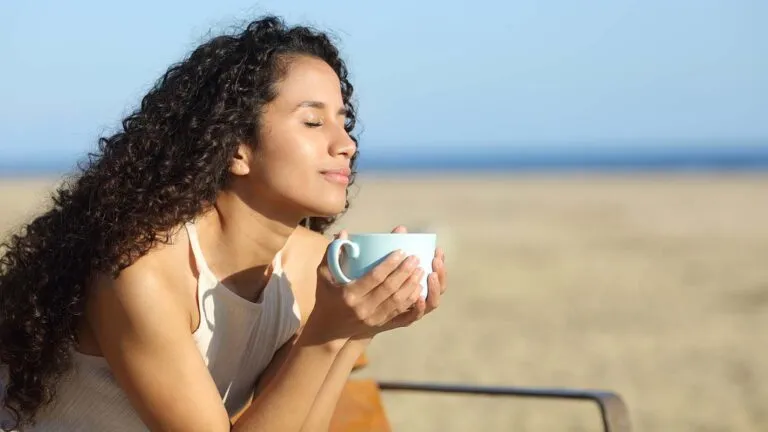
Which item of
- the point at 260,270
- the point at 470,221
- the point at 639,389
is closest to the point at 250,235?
the point at 260,270

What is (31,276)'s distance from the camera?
3.05 meters

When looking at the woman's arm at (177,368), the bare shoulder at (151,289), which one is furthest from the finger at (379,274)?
the bare shoulder at (151,289)

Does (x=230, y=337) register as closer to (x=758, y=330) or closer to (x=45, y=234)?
(x=45, y=234)

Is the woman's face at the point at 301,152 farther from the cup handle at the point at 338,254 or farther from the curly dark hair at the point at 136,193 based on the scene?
the cup handle at the point at 338,254

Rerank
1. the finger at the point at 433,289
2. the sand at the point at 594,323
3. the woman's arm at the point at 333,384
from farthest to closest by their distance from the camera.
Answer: the sand at the point at 594,323 → the woman's arm at the point at 333,384 → the finger at the point at 433,289

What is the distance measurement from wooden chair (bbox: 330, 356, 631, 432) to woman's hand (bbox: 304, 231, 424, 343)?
1132 millimetres

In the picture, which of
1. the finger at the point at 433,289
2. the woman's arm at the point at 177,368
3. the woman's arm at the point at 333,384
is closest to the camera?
the finger at the point at 433,289

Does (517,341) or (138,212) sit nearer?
(138,212)

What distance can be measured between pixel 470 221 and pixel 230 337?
18524 millimetres

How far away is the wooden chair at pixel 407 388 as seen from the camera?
3645 millimetres

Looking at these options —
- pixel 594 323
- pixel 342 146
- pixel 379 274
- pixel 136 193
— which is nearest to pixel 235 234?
pixel 136 193

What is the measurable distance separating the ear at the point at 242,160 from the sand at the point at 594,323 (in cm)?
126

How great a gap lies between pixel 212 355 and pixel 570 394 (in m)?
1.29

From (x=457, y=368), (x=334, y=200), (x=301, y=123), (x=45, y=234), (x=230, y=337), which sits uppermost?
(x=301, y=123)
